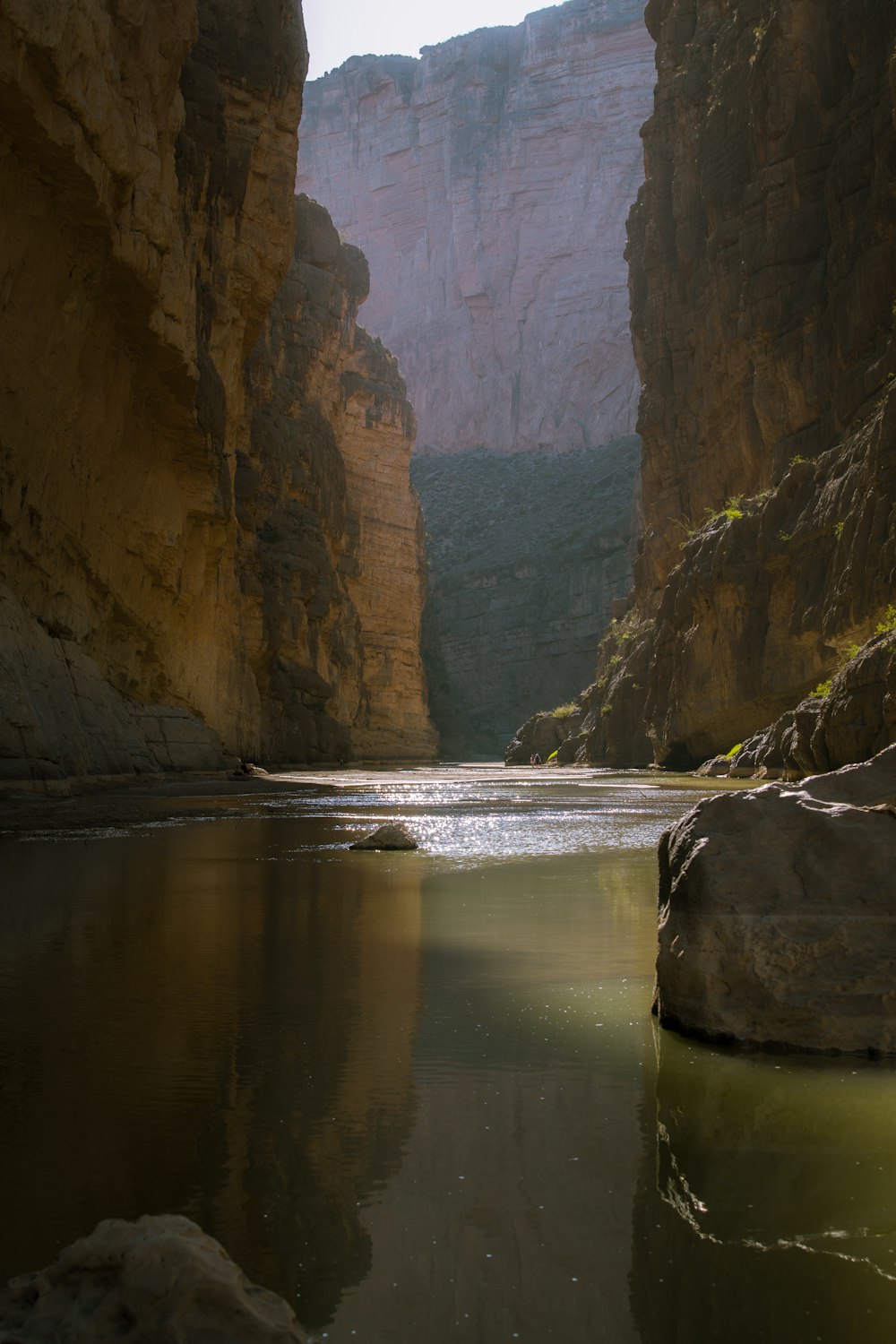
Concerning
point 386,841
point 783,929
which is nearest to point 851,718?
point 386,841

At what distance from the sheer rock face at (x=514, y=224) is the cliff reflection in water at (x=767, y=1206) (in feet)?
369

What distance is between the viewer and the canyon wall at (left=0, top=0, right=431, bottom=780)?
1430 centimetres

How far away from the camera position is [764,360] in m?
Result: 31.8

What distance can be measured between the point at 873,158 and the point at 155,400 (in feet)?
59.4

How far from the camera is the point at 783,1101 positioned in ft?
8.36

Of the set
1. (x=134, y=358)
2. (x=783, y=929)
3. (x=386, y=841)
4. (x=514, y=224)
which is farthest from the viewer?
(x=514, y=224)

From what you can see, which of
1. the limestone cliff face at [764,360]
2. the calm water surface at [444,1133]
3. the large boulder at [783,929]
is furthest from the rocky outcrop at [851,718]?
the calm water surface at [444,1133]

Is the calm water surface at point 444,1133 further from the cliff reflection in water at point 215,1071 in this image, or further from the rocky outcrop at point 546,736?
the rocky outcrop at point 546,736

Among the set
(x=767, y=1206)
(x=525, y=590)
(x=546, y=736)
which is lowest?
(x=767, y=1206)

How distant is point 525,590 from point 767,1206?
89.2m

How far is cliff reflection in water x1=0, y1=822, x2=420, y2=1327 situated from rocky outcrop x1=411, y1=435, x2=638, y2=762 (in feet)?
236

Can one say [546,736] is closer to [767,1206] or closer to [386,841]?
[386,841]

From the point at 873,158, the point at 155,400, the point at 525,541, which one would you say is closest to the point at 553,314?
the point at 525,541

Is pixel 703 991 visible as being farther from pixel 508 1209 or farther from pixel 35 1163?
pixel 35 1163
